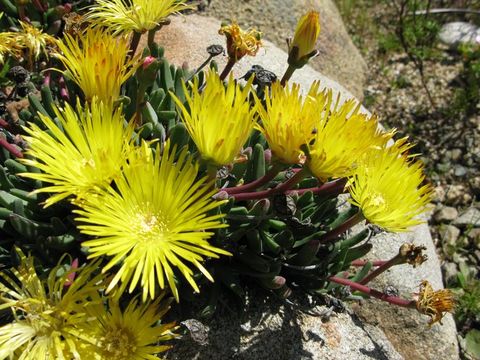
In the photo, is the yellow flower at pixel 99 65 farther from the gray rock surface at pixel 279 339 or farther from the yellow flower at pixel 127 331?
the gray rock surface at pixel 279 339

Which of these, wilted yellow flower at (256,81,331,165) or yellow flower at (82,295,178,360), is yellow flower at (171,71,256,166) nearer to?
Result: wilted yellow flower at (256,81,331,165)

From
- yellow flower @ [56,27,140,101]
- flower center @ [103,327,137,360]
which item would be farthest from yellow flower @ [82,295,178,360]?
yellow flower @ [56,27,140,101]

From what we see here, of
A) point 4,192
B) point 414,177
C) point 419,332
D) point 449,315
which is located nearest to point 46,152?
point 4,192

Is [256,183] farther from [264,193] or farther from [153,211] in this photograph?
[153,211]

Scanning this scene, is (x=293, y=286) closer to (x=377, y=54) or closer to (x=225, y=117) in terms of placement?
(x=225, y=117)

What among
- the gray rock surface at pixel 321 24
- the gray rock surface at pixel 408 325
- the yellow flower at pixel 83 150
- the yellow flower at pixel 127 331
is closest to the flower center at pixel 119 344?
the yellow flower at pixel 127 331

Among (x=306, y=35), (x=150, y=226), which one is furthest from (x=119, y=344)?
(x=306, y=35)
